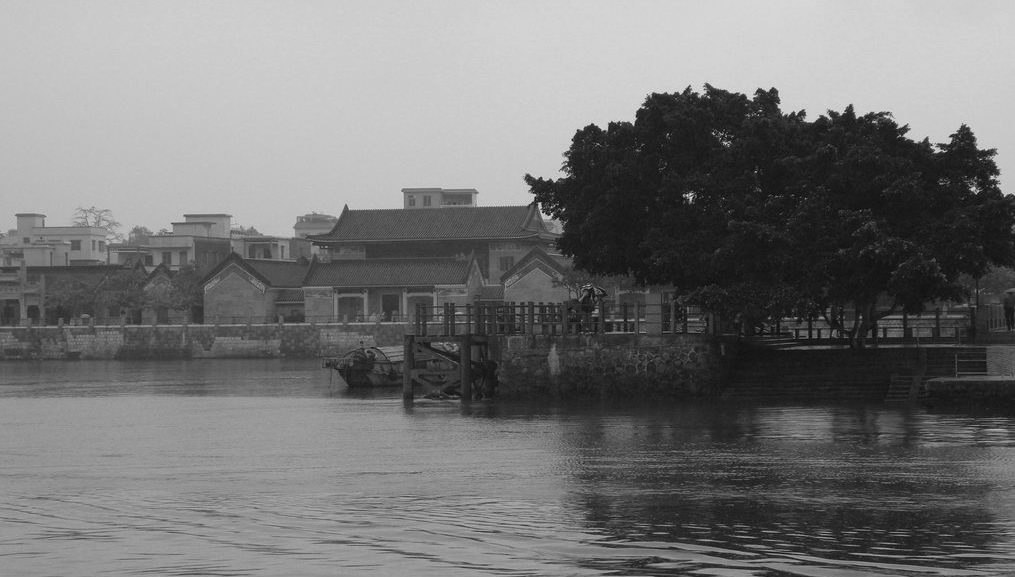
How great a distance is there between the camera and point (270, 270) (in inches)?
3696

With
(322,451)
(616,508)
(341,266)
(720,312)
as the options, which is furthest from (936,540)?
(341,266)

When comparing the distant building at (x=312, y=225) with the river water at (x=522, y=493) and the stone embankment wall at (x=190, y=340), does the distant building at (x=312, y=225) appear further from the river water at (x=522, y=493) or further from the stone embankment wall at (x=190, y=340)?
the river water at (x=522, y=493)

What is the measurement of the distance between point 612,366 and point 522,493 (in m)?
19.3

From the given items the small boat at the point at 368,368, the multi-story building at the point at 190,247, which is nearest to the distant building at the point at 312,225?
the multi-story building at the point at 190,247

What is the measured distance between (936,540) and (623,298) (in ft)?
222

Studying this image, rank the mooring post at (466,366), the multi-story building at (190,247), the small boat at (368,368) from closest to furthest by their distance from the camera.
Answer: the mooring post at (466,366)
the small boat at (368,368)
the multi-story building at (190,247)

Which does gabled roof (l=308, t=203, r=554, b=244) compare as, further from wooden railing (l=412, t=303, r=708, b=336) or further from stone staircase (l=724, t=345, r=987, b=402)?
stone staircase (l=724, t=345, r=987, b=402)

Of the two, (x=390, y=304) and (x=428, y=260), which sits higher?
(x=428, y=260)

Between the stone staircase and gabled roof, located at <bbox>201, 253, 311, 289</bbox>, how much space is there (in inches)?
2202

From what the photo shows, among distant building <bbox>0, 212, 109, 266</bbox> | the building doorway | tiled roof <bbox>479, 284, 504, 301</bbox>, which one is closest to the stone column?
the building doorway

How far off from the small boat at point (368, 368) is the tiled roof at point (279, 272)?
126ft

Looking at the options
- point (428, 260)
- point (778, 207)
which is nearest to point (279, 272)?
point (428, 260)

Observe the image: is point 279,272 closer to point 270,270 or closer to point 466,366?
point 270,270

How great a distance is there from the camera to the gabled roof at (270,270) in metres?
91.5
